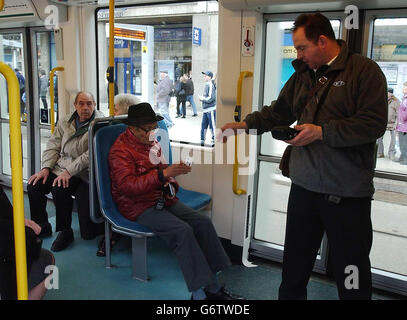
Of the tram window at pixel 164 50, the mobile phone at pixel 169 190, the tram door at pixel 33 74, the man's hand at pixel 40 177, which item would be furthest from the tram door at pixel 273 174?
the tram door at pixel 33 74

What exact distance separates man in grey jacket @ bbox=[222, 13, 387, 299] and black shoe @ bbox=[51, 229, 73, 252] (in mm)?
2447

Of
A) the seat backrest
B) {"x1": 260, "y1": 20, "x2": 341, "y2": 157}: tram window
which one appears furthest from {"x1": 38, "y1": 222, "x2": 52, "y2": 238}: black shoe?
{"x1": 260, "y1": 20, "x2": 341, "y2": 157}: tram window

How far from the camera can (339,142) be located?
6.21 ft

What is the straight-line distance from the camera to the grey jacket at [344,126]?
1888 mm

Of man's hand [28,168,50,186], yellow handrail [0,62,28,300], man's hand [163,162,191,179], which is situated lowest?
man's hand [28,168,50,186]

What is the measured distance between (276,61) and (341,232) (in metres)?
1.81

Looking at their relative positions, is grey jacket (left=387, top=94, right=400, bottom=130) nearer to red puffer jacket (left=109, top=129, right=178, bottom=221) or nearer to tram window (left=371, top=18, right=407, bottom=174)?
tram window (left=371, top=18, right=407, bottom=174)

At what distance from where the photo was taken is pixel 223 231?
3.67 metres

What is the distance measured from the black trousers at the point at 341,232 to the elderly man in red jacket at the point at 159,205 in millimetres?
770

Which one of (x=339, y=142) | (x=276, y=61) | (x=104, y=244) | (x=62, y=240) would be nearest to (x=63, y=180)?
(x=62, y=240)

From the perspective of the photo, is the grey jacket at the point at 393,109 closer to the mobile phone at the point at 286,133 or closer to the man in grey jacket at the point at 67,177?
the mobile phone at the point at 286,133

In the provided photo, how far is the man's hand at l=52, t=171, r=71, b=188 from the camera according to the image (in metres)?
3.63

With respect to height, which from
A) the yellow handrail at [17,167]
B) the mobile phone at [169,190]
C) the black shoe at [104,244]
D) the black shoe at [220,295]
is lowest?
the black shoe at [104,244]

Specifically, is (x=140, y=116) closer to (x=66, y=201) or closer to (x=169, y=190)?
(x=169, y=190)
